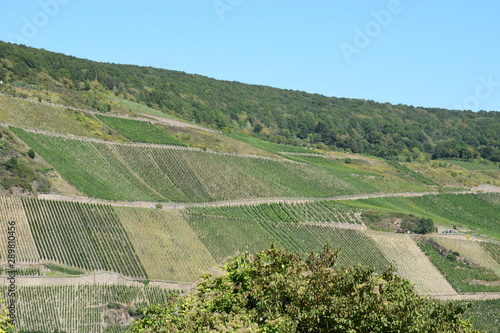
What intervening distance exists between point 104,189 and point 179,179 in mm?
15858

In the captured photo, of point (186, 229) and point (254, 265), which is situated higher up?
point (254, 265)

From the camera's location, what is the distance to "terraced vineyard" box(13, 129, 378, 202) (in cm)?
8688

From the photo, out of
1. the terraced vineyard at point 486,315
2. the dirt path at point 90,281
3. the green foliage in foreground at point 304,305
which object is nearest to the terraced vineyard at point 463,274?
the terraced vineyard at point 486,315

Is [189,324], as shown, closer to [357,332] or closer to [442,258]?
[357,332]

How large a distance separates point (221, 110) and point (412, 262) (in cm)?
9929

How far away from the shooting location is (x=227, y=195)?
96312mm

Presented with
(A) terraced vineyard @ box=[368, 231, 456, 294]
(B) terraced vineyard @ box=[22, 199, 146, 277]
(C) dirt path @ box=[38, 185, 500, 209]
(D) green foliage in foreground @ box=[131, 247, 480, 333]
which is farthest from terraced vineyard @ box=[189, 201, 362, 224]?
(D) green foliage in foreground @ box=[131, 247, 480, 333]

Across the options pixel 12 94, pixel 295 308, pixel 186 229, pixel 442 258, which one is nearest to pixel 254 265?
pixel 295 308

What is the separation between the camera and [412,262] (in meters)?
84.3

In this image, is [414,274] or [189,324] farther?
[414,274]

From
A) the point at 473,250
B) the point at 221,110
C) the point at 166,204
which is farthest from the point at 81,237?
the point at 221,110

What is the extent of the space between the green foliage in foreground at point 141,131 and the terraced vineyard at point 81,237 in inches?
1355

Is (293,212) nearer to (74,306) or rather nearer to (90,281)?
(90,281)

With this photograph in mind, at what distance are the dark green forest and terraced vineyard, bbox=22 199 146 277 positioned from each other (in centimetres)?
4884
